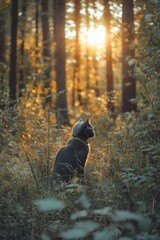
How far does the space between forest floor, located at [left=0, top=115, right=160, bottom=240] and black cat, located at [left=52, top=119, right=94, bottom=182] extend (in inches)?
10.0

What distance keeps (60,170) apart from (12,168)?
104 centimetres

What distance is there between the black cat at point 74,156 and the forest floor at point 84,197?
25 cm

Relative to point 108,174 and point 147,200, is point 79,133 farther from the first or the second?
point 147,200

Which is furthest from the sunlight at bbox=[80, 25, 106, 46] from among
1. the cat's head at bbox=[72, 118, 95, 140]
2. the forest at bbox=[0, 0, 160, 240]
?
the cat's head at bbox=[72, 118, 95, 140]

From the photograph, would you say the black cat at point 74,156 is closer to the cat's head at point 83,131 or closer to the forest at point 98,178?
the cat's head at point 83,131

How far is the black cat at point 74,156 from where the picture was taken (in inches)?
323

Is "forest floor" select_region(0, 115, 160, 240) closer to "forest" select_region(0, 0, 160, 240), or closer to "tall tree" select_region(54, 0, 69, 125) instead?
"forest" select_region(0, 0, 160, 240)

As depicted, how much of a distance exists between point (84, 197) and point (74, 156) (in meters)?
3.61

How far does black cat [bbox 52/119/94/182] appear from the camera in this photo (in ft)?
26.9

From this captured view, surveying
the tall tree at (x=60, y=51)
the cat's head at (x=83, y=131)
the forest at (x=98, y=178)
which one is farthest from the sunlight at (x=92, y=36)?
the cat's head at (x=83, y=131)

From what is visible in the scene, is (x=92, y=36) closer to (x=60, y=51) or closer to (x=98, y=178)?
(x=60, y=51)

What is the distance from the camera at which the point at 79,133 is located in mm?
8992

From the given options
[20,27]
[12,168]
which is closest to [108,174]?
[12,168]

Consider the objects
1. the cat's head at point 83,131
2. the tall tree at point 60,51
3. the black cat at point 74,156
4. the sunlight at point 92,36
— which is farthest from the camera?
the sunlight at point 92,36
